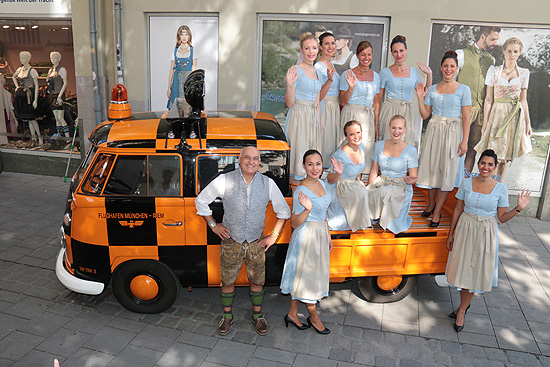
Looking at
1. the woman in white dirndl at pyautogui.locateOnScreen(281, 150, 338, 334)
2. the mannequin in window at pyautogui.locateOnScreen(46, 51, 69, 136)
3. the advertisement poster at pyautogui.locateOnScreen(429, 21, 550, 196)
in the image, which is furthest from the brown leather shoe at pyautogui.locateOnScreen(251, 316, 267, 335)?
the mannequin in window at pyautogui.locateOnScreen(46, 51, 69, 136)

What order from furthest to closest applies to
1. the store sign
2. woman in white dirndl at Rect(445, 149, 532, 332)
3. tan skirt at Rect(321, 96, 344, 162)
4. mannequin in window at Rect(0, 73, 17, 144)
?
mannequin in window at Rect(0, 73, 17, 144) < the store sign < tan skirt at Rect(321, 96, 344, 162) < woman in white dirndl at Rect(445, 149, 532, 332)

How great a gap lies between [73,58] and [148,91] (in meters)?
2.16

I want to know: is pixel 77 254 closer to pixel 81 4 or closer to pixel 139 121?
pixel 139 121

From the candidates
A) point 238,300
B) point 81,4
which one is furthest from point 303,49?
point 81,4

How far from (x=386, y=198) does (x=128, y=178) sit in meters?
2.84

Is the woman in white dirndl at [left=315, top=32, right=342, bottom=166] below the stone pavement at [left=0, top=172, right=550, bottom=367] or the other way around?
the other way around

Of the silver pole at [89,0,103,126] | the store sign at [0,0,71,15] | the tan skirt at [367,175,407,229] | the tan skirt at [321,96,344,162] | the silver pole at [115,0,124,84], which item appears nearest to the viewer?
the tan skirt at [367,175,407,229]

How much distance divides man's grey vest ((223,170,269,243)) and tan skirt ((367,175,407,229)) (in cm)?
134

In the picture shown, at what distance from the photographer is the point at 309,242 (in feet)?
16.6

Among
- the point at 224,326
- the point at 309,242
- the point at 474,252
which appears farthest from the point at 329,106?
the point at 224,326

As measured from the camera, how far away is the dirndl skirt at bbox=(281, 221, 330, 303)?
5.07m

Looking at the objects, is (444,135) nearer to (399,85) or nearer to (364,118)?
(399,85)

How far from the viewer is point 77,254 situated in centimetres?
541

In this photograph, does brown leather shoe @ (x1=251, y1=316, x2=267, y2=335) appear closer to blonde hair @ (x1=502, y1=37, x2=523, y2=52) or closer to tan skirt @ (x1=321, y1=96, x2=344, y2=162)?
tan skirt @ (x1=321, y1=96, x2=344, y2=162)
